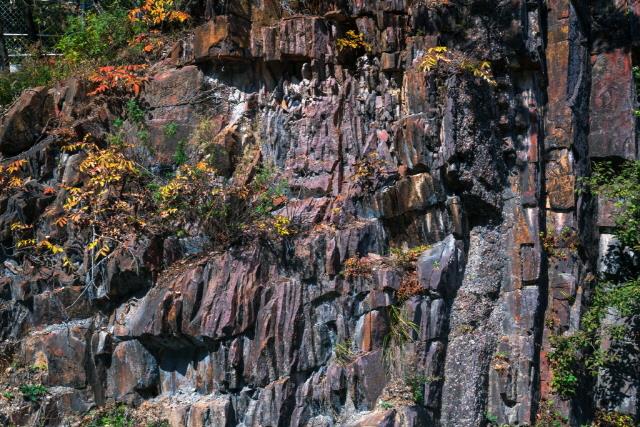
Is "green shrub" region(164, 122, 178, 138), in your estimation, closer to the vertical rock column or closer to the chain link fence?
the chain link fence

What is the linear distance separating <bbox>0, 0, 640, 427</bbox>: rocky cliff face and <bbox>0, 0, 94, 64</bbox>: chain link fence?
2368 millimetres

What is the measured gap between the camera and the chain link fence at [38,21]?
11305 mm

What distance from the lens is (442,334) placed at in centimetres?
750

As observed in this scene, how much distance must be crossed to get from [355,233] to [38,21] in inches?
259

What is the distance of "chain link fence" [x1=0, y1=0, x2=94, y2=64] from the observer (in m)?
11.3

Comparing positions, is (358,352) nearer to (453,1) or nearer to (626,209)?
(626,209)

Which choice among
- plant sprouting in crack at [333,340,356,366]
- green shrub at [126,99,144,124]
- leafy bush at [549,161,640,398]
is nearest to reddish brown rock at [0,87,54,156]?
green shrub at [126,99,144,124]

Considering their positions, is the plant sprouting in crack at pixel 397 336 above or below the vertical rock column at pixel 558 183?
below

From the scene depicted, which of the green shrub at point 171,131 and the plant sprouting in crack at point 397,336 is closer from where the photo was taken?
the plant sprouting in crack at point 397,336

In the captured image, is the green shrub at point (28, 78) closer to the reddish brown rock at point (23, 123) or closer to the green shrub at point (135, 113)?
the reddish brown rock at point (23, 123)

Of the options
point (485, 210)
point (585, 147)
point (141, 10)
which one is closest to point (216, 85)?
point (141, 10)

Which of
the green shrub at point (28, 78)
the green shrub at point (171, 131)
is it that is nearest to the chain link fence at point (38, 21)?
the green shrub at point (28, 78)

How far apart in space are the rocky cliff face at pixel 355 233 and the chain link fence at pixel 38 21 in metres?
2.37

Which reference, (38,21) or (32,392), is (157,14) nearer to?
(38,21)
